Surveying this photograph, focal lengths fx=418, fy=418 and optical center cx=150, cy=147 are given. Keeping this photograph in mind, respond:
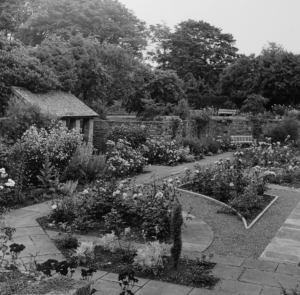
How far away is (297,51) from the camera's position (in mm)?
34531

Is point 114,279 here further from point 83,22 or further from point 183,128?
point 83,22

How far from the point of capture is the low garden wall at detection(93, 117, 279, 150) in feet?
49.9

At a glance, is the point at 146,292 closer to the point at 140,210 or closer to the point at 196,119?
the point at 140,210

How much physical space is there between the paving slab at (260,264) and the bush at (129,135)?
29.6ft

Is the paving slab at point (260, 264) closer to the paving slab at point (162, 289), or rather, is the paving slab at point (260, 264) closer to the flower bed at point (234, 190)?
the paving slab at point (162, 289)

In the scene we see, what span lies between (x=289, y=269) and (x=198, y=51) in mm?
36914

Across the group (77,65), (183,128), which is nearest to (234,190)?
(183,128)

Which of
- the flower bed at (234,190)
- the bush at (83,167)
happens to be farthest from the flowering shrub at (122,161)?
the flower bed at (234,190)

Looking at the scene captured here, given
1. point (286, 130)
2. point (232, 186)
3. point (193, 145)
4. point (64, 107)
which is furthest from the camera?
point (286, 130)

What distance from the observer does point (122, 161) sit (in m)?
10.8

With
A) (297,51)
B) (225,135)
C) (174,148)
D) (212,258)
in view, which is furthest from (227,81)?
(212,258)

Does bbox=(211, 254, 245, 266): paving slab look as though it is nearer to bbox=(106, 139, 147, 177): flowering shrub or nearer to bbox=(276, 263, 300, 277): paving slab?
bbox=(276, 263, 300, 277): paving slab

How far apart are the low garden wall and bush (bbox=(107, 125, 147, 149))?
0.71 metres

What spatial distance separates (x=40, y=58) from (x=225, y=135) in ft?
28.5
